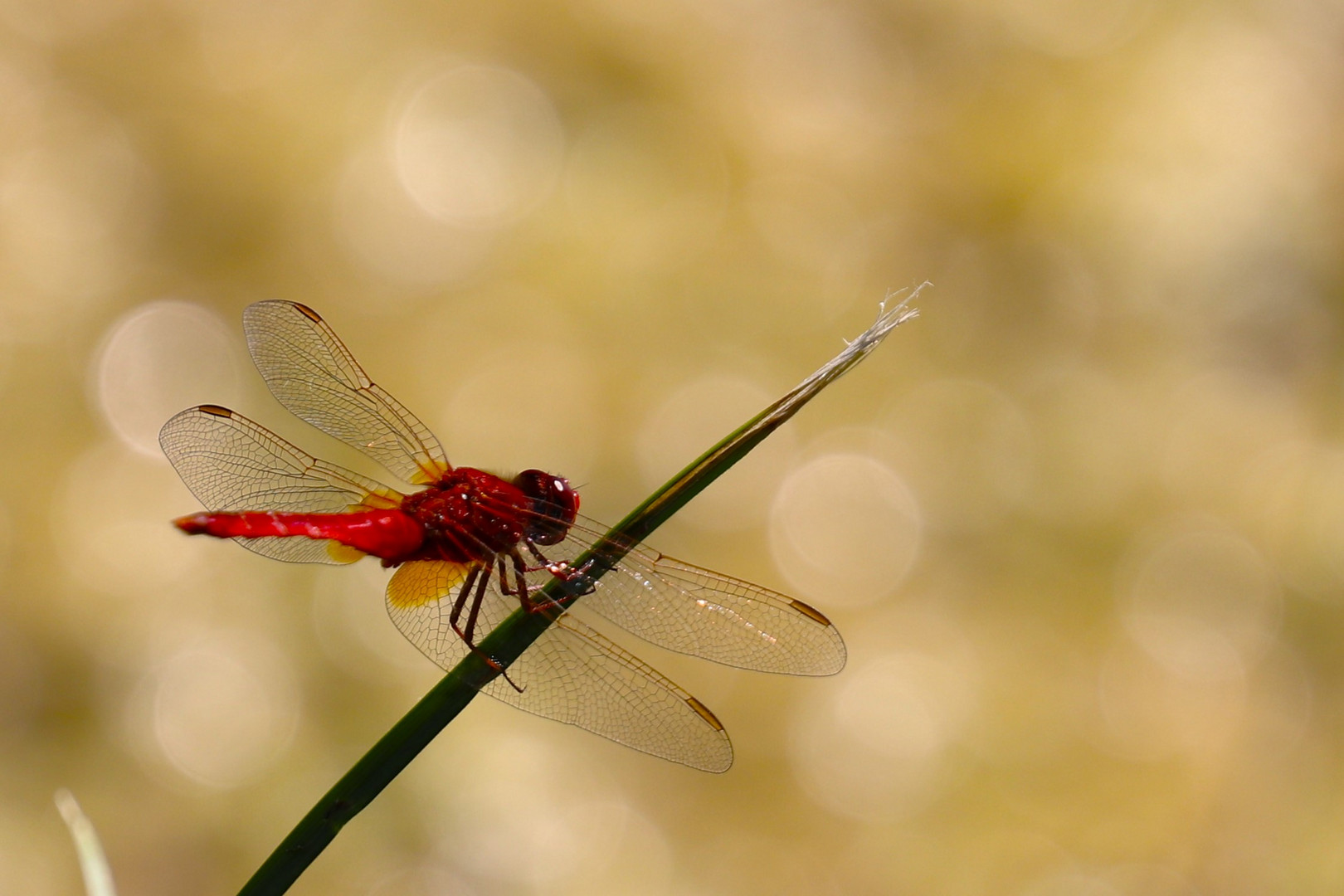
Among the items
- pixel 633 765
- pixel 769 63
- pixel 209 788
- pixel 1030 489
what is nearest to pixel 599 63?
pixel 769 63

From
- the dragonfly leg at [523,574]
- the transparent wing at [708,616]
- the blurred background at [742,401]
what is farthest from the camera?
the blurred background at [742,401]

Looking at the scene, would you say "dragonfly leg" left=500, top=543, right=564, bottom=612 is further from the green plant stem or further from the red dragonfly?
the green plant stem

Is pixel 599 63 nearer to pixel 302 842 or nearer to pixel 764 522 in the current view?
pixel 764 522

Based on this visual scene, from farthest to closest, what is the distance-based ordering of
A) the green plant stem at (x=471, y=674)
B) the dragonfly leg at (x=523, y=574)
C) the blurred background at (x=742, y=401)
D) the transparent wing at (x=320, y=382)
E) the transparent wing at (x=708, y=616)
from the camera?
1. the blurred background at (x=742, y=401)
2. the transparent wing at (x=320, y=382)
3. the transparent wing at (x=708, y=616)
4. the dragonfly leg at (x=523, y=574)
5. the green plant stem at (x=471, y=674)

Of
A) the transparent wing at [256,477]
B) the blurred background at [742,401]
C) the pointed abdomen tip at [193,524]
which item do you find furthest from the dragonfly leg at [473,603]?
the blurred background at [742,401]

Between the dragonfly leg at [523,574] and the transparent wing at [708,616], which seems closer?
the dragonfly leg at [523,574]

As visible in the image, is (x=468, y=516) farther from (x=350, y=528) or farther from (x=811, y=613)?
(x=811, y=613)

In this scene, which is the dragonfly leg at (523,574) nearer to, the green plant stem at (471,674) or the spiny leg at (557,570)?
the spiny leg at (557,570)
